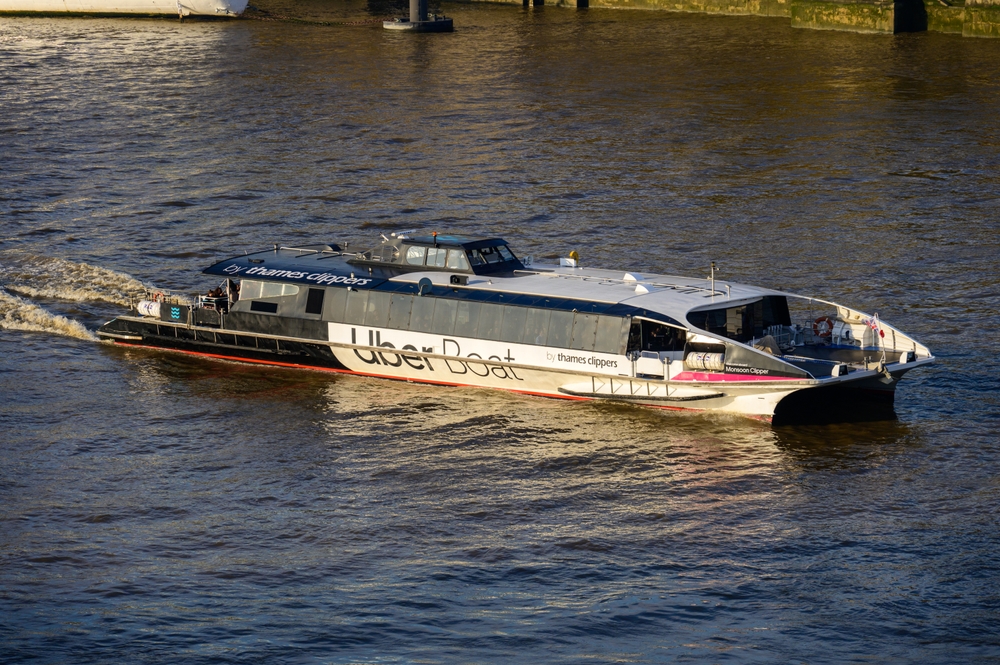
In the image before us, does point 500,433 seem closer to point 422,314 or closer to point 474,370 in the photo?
point 474,370

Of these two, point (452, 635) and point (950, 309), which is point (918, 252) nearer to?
point (950, 309)

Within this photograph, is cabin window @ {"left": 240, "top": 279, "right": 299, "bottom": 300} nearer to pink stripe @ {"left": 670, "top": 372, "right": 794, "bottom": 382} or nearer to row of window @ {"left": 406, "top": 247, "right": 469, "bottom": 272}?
row of window @ {"left": 406, "top": 247, "right": 469, "bottom": 272}

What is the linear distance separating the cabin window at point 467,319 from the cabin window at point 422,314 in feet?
2.26

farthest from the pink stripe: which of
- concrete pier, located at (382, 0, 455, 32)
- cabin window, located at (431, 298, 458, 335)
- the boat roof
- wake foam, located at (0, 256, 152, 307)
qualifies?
concrete pier, located at (382, 0, 455, 32)

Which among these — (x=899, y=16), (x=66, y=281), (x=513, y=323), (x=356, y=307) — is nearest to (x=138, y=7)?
(x=899, y=16)

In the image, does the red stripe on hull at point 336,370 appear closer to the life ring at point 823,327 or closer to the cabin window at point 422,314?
the cabin window at point 422,314

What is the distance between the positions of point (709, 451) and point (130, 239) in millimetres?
24910

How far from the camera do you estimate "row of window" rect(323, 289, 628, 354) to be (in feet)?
97.1

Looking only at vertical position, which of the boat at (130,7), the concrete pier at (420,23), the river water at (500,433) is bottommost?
the river water at (500,433)

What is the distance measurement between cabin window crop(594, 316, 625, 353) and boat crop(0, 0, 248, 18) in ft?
285

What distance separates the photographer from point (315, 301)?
33219 millimetres

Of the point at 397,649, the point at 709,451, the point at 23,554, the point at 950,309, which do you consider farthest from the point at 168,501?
the point at 950,309

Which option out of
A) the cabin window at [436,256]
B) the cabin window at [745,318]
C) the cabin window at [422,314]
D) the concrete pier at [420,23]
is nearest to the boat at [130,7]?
the concrete pier at [420,23]

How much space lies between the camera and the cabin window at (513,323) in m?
30.5
